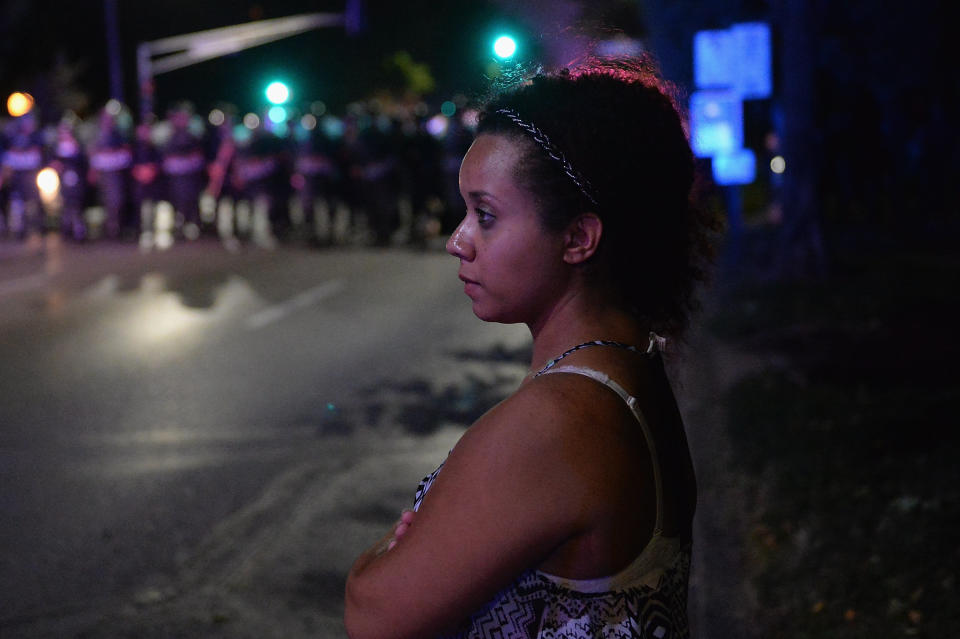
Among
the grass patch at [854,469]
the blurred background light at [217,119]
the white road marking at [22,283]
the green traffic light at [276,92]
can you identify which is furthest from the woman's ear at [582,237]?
the green traffic light at [276,92]

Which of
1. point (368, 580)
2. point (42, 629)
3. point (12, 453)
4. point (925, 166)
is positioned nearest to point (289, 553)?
point (42, 629)

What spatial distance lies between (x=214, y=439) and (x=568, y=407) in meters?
5.83

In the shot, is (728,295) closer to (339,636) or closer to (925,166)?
(339,636)

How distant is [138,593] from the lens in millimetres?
4629

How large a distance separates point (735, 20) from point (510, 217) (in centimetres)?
1651

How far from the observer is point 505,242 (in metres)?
1.79

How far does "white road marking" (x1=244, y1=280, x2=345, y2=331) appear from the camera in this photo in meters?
11.7

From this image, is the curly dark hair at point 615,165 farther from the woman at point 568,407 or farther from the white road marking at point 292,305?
the white road marking at point 292,305

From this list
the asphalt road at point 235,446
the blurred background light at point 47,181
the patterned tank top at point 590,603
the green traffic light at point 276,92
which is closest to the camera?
the patterned tank top at point 590,603

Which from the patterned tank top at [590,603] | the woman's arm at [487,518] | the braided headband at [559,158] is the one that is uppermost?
the braided headband at [559,158]

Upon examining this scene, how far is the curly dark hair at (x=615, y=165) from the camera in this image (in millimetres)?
1756

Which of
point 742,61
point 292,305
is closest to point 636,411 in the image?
point 292,305

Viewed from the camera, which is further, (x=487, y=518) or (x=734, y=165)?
(x=734, y=165)

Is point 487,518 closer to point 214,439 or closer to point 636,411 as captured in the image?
point 636,411
